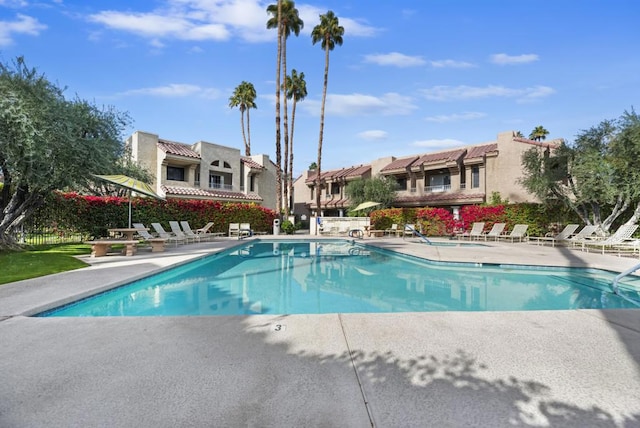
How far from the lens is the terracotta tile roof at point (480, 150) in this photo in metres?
25.9

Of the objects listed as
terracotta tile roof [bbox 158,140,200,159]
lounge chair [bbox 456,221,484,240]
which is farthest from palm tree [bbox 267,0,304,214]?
lounge chair [bbox 456,221,484,240]

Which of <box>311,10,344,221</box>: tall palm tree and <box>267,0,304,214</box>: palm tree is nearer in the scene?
<box>267,0,304,214</box>: palm tree

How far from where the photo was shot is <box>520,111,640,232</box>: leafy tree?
14.9 meters

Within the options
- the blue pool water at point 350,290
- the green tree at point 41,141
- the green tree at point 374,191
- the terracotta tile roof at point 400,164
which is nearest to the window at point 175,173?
the green tree at point 374,191

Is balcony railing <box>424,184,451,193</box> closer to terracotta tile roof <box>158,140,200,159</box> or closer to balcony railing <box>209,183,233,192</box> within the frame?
balcony railing <box>209,183,233,192</box>

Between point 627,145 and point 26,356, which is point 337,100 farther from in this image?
point 26,356

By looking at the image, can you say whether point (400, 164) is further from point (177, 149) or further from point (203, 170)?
point (177, 149)

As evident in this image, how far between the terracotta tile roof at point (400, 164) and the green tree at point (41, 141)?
23.0 metres

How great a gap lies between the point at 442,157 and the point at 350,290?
77.0ft

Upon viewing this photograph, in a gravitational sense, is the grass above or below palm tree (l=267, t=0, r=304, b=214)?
below

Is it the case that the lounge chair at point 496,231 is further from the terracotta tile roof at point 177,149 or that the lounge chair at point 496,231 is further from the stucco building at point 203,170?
the terracotta tile roof at point 177,149

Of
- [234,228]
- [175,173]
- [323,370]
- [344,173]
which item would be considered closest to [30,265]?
[323,370]

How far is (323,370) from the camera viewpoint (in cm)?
311

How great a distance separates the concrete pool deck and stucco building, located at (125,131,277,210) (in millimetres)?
25443
